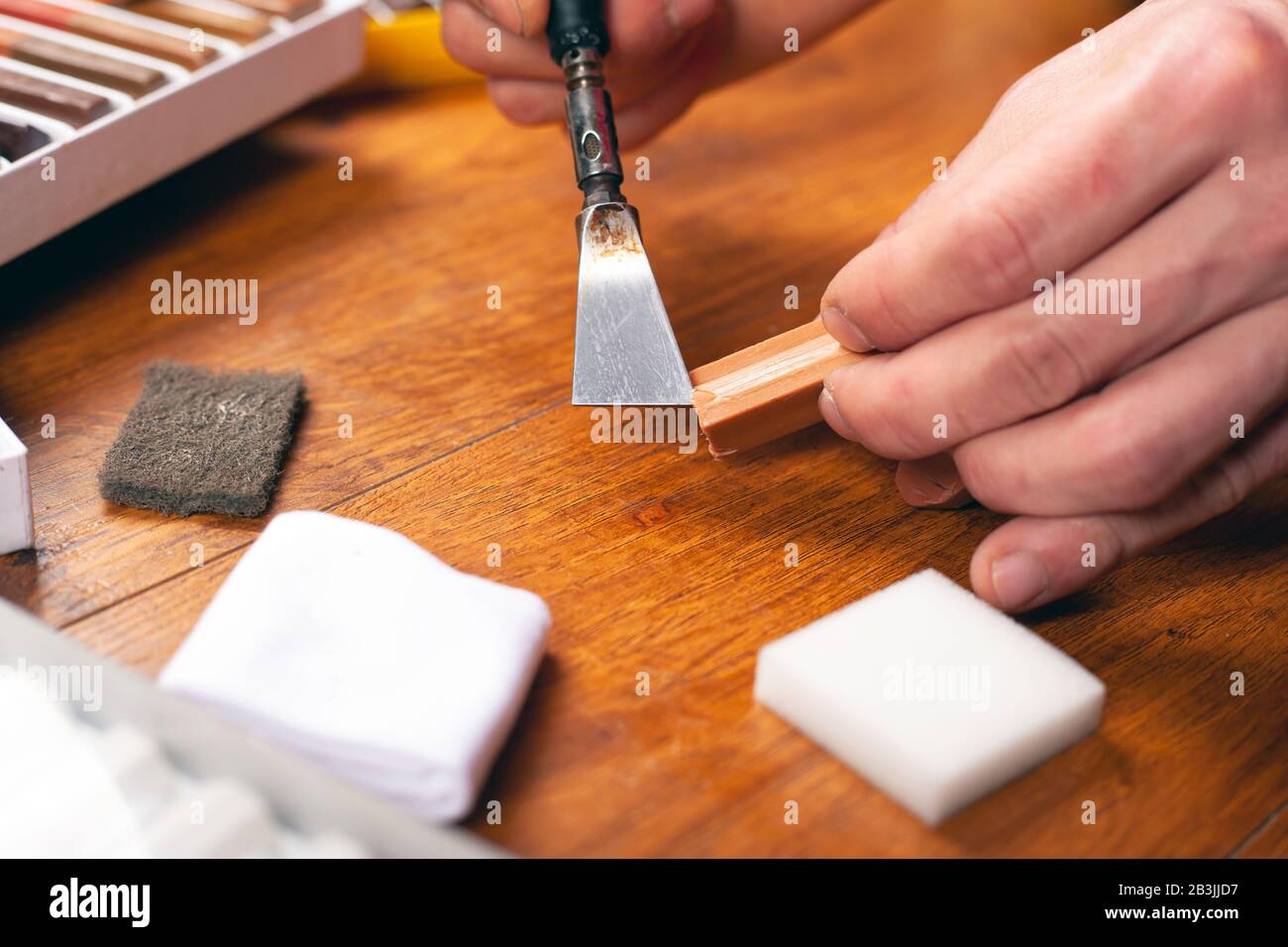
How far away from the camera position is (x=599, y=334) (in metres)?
0.81

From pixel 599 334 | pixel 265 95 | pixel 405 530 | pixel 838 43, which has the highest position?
pixel 838 43

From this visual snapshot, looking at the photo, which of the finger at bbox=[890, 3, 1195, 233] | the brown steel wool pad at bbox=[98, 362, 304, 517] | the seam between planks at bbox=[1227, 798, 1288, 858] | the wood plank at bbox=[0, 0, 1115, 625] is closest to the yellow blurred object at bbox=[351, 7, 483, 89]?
the wood plank at bbox=[0, 0, 1115, 625]

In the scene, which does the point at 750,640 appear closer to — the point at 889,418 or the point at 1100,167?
the point at 889,418

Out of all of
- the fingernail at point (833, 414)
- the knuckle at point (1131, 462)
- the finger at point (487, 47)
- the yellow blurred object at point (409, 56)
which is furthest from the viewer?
the yellow blurred object at point (409, 56)

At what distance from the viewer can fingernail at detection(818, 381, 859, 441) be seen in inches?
30.6

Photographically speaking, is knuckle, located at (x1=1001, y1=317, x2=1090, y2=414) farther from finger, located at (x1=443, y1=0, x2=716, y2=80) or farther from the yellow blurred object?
the yellow blurred object

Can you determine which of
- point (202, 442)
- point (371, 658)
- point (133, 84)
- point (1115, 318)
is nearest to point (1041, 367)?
point (1115, 318)

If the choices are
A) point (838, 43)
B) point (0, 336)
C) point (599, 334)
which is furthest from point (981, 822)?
point (838, 43)

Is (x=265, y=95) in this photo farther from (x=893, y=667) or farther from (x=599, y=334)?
(x=893, y=667)

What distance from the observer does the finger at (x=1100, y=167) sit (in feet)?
2.13

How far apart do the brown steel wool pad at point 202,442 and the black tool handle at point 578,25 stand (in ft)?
1.07

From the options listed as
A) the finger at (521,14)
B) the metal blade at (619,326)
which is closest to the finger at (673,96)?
the finger at (521,14)

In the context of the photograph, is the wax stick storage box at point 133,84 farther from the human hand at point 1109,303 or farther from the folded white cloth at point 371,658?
the human hand at point 1109,303
